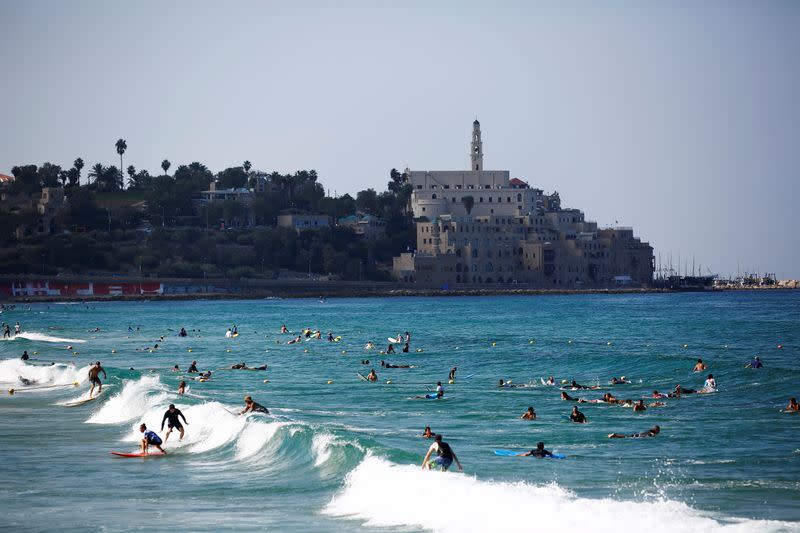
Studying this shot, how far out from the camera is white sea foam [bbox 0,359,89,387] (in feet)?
172

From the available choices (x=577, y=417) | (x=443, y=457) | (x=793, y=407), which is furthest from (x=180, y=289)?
(x=443, y=457)

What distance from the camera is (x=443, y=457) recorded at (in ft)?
87.4

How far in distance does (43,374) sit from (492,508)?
3670cm

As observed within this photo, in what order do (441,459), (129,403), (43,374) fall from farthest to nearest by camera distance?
(43,374)
(129,403)
(441,459)

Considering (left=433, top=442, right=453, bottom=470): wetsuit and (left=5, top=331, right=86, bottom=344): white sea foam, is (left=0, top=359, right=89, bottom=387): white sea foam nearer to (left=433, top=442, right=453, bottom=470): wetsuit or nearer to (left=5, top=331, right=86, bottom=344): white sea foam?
(left=5, top=331, right=86, bottom=344): white sea foam

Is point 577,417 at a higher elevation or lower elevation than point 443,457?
lower

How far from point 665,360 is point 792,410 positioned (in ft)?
76.6

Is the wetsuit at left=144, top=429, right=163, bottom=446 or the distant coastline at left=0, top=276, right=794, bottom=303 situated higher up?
the distant coastline at left=0, top=276, right=794, bottom=303

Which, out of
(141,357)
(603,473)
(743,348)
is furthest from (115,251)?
(603,473)

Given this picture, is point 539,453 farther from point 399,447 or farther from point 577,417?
point 577,417

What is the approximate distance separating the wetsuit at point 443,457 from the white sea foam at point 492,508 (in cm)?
66

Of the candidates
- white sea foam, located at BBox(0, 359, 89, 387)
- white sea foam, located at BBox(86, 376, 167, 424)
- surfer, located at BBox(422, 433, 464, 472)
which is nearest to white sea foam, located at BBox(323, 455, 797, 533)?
surfer, located at BBox(422, 433, 464, 472)

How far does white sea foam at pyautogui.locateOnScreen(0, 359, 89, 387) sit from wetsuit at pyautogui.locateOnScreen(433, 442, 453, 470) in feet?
92.3

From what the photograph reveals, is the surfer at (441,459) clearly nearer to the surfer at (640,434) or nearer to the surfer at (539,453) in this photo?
the surfer at (539,453)
